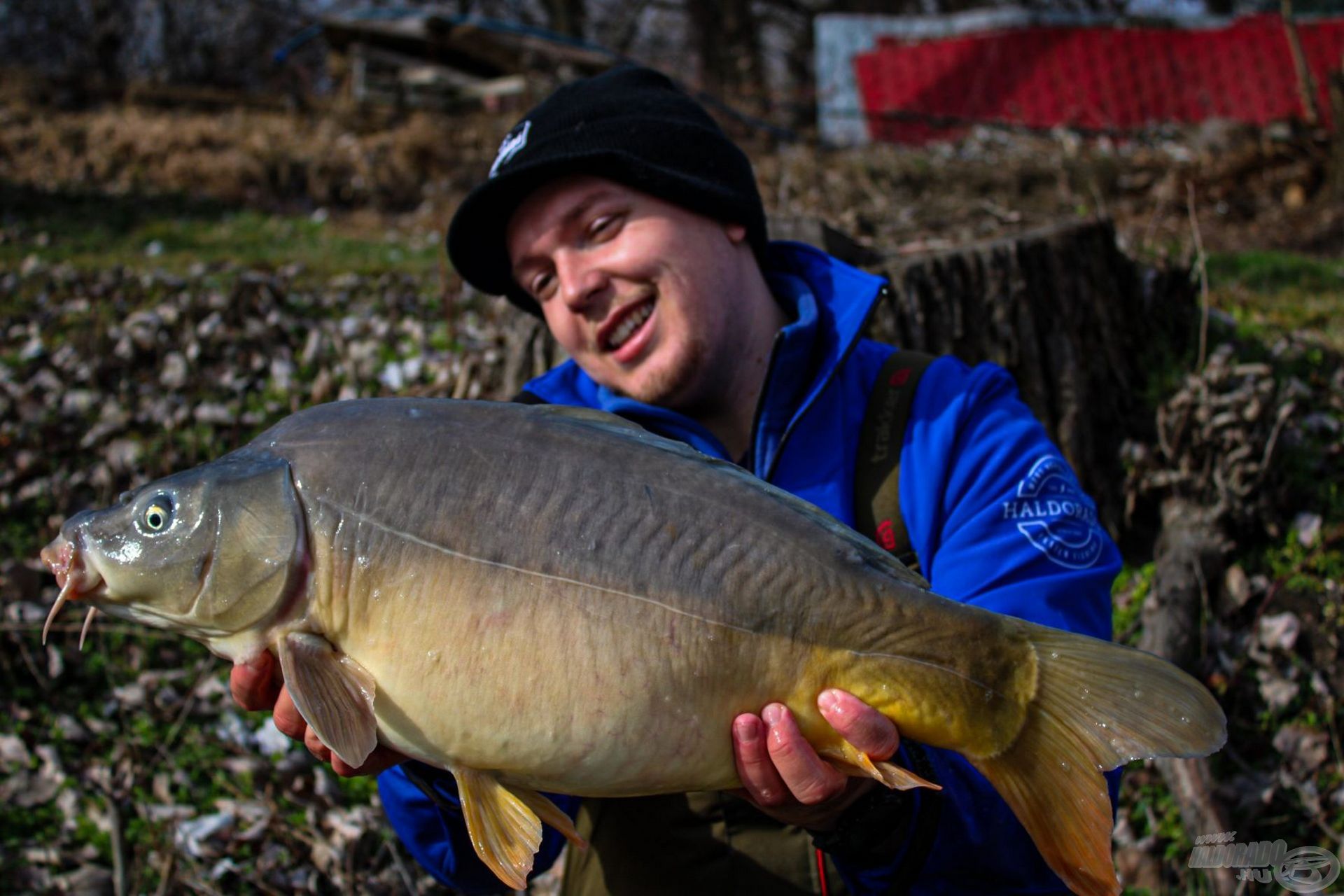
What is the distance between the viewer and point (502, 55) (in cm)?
1332

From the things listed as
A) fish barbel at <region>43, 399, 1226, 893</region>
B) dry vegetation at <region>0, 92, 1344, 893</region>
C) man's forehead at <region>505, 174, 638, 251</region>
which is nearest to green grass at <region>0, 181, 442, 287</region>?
dry vegetation at <region>0, 92, 1344, 893</region>

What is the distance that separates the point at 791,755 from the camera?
5.30 ft

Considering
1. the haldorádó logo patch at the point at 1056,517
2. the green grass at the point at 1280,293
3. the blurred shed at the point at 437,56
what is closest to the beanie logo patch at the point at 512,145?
the haldorádó logo patch at the point at 1056,517

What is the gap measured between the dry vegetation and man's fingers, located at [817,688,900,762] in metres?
2.01

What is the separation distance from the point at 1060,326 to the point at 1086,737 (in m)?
2.66

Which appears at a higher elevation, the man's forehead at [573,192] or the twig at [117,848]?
the man's forehead at [573,192]

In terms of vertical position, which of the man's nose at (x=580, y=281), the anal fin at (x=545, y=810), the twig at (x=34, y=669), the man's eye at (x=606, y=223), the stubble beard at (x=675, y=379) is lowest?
the twig at (x=34, y=669)

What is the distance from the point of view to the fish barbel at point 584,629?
5.21 ft

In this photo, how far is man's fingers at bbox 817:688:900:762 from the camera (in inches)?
63.3

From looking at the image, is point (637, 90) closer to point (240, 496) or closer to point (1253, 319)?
point (240, 496)

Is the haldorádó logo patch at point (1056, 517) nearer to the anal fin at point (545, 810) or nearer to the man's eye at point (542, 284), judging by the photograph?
the anal fin at point (545, 810)

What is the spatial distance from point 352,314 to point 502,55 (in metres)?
8.79

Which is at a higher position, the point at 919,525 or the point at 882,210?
the point at 919,525

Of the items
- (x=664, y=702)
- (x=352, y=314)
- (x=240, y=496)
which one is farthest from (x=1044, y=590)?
(x=352, y=314)
